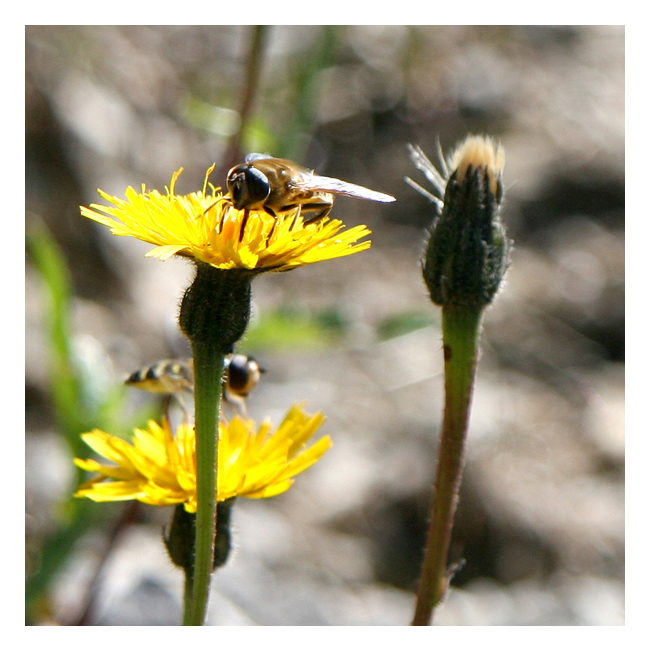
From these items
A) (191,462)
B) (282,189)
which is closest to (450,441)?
(191,462)

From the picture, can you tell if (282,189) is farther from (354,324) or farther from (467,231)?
(354,324)

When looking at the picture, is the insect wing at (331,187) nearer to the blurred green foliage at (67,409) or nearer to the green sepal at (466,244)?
the green sepal at (466,244)

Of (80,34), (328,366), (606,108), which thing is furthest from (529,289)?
(80,34)

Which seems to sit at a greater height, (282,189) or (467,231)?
(282,189)

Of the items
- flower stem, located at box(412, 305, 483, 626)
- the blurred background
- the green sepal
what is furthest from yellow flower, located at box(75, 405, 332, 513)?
the blurred background

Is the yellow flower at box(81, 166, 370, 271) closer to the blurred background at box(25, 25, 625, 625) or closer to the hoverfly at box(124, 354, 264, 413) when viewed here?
the hoverfly at box(124, 354, 264, 413)

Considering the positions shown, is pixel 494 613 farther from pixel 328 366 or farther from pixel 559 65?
pixel 559 65
